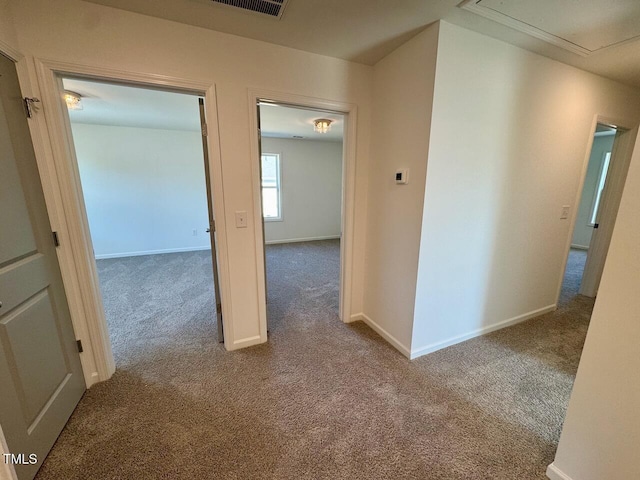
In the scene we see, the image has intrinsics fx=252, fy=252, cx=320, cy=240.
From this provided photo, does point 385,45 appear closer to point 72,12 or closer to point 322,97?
point 322,97

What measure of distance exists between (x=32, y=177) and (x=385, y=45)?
2343 mm

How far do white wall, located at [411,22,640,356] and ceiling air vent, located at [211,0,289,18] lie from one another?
1.00 metres

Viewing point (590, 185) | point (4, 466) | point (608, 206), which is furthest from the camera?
point (590, 185)

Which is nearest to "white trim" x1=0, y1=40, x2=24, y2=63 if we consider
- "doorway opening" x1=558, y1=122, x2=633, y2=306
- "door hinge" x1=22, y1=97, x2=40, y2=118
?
"door hinge" x1=22, y1=97, x2=40, y2=118

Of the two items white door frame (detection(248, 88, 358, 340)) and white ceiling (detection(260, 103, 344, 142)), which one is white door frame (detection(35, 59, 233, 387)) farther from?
white ceiling (detection(260, 103, 344, 142))

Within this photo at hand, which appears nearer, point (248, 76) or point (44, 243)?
point (44, 243)

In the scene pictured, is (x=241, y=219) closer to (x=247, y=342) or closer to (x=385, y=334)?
(x=247, y=342)

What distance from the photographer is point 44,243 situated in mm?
1409

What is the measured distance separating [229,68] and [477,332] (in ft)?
9.81

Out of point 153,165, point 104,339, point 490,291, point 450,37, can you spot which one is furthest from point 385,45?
point 153,165

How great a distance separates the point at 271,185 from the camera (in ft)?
18.9

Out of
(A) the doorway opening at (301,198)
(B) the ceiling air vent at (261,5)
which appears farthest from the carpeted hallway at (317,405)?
(B) the ceiling air vent at (261,5)

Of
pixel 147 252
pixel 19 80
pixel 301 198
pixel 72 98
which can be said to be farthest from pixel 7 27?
pixel 301 198

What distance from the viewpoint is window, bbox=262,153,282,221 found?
562cm
